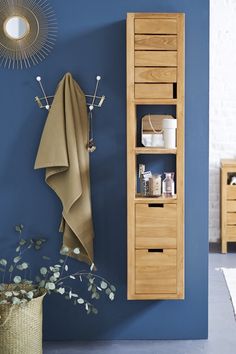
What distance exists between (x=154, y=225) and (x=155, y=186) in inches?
7.7

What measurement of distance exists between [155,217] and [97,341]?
81cm

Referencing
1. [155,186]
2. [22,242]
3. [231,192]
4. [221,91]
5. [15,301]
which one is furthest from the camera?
[221,91]

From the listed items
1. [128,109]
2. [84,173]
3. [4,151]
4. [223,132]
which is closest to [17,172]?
[4,151]

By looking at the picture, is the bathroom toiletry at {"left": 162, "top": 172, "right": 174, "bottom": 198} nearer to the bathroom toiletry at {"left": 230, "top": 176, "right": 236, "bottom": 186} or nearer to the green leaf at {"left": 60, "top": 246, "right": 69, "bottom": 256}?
the green leaf at {"left": 60, "top": 246, "right": 69, "bottom": 256}

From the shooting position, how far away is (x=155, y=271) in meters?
3.60

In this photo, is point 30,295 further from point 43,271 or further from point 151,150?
point 151,150

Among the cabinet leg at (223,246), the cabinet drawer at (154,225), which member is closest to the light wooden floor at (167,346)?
the cabinet drawer at (154,225)

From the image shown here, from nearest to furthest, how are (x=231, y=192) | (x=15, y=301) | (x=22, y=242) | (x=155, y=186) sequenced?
(x=15, y=301)
(x=155, y=186)
(x=22, y=242)
(x=231, y=192)

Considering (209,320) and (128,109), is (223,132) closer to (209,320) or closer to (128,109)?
(209,320)

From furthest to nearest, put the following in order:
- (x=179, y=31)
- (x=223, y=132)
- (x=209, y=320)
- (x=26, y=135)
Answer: (x=223, y=132) → (x=209, y=320) → (x=26, y=135) → (x=179, y=31)

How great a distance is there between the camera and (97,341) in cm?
387

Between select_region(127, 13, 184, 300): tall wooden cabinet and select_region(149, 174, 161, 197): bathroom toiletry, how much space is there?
0.05m

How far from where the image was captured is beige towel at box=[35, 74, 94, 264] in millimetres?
3598

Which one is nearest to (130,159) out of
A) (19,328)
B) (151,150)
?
(151,150)
